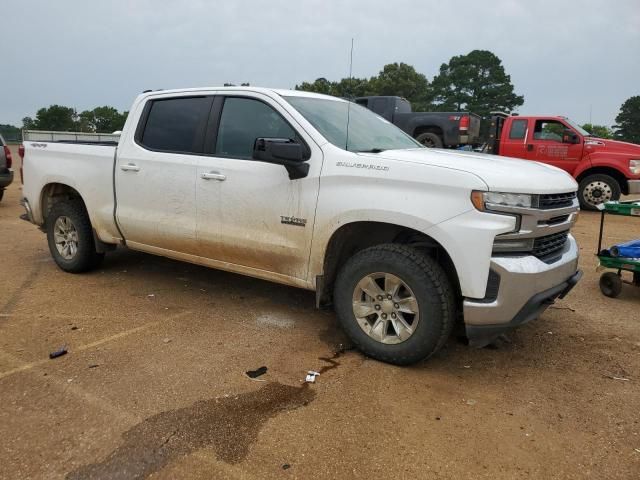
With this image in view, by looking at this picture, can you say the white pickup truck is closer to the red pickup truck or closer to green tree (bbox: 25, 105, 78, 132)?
the red pickup truck

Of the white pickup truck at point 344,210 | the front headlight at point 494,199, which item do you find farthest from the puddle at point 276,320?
the front headlight at point 494,199

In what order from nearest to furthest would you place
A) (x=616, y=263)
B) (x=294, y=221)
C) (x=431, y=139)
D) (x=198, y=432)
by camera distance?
1. (x=198, y=432)
2. (x=294, y=221)
3. (x=616, y=263)
4. (x=431, y=139)

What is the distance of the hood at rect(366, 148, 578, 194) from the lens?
123 inches

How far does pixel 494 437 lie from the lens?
2.75 meters

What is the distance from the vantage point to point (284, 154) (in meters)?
3.59

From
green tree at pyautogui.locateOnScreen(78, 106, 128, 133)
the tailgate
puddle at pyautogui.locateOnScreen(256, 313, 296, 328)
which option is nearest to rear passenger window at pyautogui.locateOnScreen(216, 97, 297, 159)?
puddle at pyautogui.locateOnScreen(256, 313, 296, 328)

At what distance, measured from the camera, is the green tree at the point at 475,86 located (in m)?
60.8

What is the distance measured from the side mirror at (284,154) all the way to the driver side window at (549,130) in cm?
953

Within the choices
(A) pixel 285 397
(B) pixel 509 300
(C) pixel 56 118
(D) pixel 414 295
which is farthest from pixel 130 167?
(C) pixel 56 118

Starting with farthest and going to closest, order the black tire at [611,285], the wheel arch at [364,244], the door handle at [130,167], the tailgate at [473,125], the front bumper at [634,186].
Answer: the tailgate at [473,125] < the front bumper at [634,186] < the black tire at [611,285] < the door handle at [130,167] < the wheel arch at [364,244]

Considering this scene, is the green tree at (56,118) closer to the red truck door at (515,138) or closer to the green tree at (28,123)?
the green tree at (28,123)

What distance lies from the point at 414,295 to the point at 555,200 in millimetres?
1125

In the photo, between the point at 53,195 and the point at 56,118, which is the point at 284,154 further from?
the point at 56,118

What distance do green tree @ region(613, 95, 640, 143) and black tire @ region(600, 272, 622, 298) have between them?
42.5m
